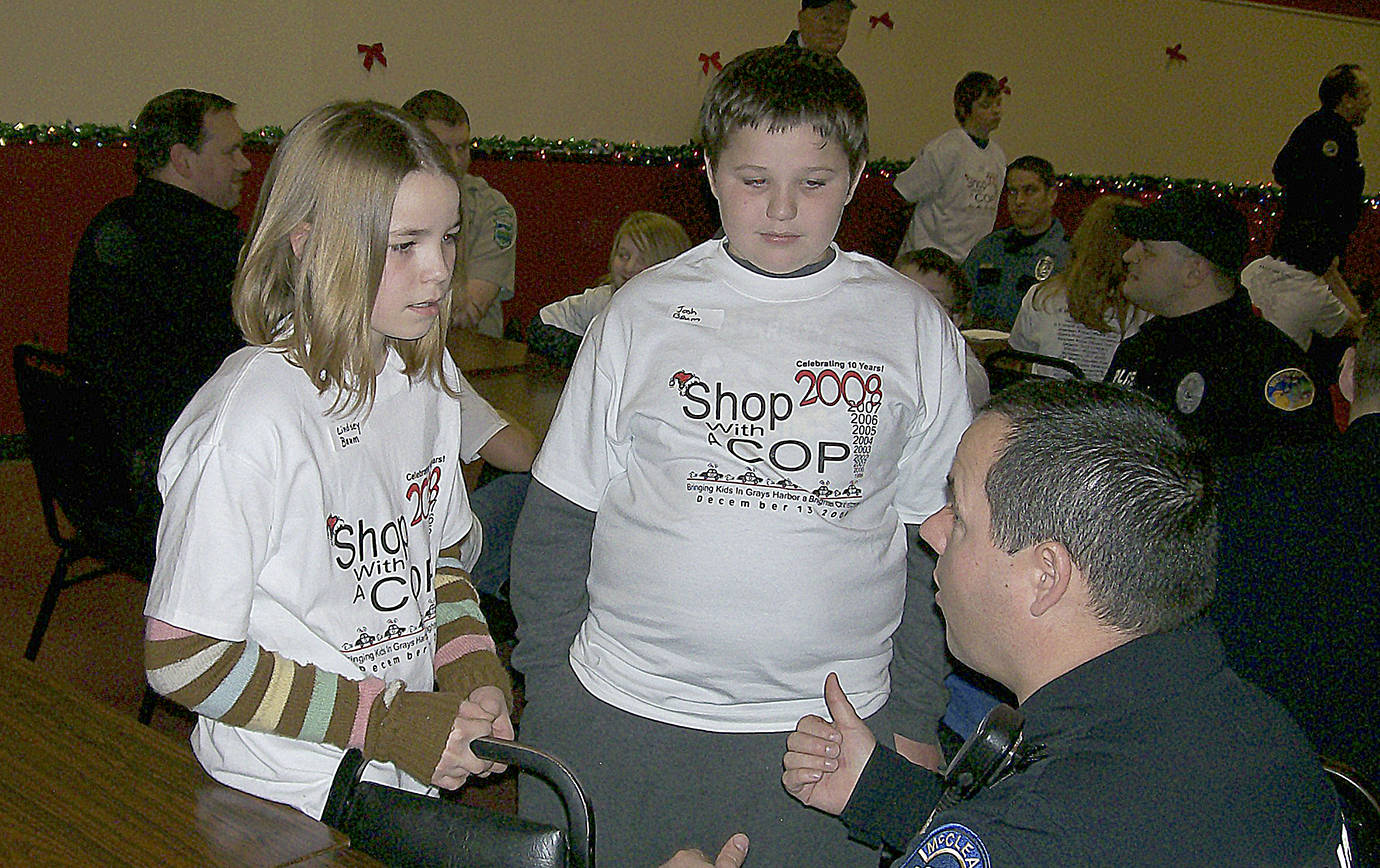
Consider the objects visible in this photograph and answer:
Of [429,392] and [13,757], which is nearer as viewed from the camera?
[13,757]

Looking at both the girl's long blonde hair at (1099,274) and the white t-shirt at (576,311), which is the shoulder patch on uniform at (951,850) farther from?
the girl's long blonde hair at (1099,274)

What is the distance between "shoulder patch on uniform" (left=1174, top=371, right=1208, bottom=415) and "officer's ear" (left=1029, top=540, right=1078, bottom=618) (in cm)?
197

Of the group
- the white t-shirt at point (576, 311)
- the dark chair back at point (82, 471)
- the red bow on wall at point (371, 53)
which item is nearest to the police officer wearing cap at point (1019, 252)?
the white t-shirt at point (576, 311)

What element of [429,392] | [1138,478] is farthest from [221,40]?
[1138,478]

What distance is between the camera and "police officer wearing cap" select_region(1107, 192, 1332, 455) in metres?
2.76

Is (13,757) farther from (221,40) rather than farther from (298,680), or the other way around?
(221,40)

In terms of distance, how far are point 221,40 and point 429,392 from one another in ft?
14.3

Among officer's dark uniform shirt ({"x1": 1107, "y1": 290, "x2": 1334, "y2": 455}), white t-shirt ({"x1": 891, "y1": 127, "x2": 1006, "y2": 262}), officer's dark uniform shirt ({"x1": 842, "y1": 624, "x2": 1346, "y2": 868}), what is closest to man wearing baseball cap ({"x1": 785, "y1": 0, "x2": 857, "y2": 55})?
white t-shirt ({"x1": 891, "y1": 127, "x2": 1006, "y2": 262})

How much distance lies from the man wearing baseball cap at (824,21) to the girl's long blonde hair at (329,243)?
15.4ft

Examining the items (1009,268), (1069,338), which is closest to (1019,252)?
(1009,268)

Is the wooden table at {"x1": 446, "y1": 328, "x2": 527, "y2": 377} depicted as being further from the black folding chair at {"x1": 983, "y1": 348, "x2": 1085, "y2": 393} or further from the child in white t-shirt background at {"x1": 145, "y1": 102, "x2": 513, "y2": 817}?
the child in white t-shirt background at {"x1": 145, "y1": 102, "x2": 513, "y2": 817}

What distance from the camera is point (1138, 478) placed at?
3.59ft

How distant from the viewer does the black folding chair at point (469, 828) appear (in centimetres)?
134

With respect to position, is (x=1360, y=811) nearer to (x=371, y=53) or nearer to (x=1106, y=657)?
(x=1106, y=657)
